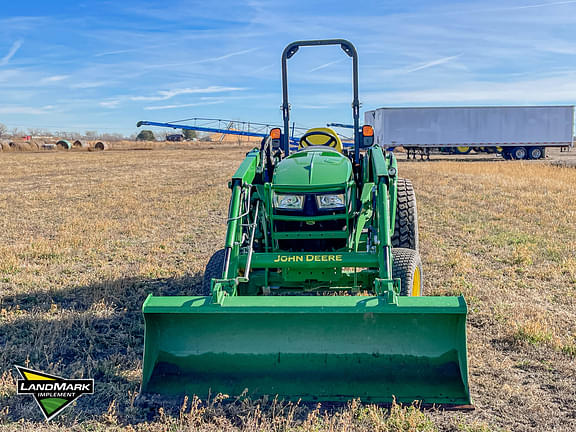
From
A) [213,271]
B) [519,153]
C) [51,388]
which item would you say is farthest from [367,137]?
[519,153]

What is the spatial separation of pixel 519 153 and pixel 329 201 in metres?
29.4

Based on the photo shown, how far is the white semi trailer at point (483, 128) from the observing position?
99.1 feet

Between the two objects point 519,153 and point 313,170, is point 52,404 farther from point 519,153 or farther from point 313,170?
point 519,153

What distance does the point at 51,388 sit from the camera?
3760mm

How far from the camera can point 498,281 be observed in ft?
20.3

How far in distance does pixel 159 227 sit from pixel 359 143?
17.1 feet

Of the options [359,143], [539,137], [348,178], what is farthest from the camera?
[539,137]

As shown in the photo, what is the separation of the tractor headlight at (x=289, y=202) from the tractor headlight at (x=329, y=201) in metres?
0.16

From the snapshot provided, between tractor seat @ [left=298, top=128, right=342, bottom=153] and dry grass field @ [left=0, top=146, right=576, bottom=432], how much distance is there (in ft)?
6.37

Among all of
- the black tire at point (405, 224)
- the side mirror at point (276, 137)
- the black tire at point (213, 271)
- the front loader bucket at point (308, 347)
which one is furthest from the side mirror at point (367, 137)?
the front loader bucket at point (308, 347)

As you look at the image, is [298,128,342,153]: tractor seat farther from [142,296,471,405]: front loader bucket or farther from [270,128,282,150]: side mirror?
[142,296,471,405]: front loader bucket

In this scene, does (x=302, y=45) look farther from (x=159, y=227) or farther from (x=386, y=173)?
(x=159, y=227)

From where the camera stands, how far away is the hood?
4805mm

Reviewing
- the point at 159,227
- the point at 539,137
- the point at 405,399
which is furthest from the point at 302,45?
the point at 539,137
